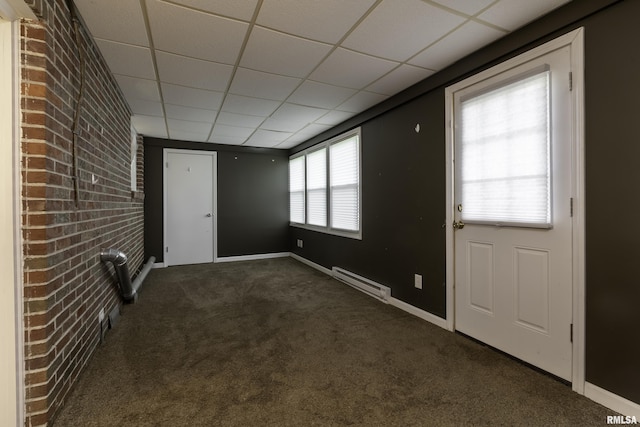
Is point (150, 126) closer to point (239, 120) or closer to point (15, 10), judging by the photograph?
point (239, 120)

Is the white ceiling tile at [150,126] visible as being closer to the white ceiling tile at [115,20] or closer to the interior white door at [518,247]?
the white ceiling tile at [115,20]

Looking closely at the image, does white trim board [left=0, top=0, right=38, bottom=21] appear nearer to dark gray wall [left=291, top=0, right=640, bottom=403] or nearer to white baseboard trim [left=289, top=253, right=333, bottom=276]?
dark gray wall [left=291, top=0, right=640, bottom=403]

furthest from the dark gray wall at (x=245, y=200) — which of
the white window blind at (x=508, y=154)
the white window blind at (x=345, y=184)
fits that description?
the white window blind at (x=508, y=154)

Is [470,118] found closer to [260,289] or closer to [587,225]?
[587,225]

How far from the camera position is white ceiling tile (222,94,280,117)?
3.33 metres

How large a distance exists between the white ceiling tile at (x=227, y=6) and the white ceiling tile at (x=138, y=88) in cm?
137

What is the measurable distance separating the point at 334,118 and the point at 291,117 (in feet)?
1.99

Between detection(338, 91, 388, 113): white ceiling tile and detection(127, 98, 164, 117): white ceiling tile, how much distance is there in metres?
2.23

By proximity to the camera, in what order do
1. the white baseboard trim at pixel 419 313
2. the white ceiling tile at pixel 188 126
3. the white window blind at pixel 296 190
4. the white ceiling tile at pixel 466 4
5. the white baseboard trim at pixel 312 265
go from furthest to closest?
1. the white window blind at pixel 296 190
2. the white baseboard trim at pixel 312 265
3. the white ceiling tile at pixel 188 126
4. the white baseboard trim at pixel 419 313
5. the white ceiling tile at pixel 466 4

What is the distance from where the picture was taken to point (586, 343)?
1747 mm

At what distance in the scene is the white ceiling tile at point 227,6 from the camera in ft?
5.76

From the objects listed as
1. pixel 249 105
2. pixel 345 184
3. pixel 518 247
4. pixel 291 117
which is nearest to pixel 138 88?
pixel 249 105

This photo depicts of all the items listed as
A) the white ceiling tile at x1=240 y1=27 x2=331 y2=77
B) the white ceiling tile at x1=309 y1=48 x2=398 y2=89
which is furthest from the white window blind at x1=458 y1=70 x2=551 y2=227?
the white ceiling tile at x1=240 y1=27 x2=331 y2=77

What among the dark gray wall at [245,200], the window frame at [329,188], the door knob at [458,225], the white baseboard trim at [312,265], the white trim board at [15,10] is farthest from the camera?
the dark gray wall at [245,200]
